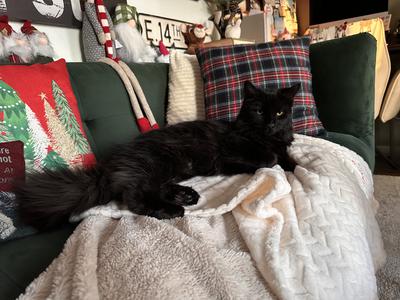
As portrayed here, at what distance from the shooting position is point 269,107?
3.67 ft

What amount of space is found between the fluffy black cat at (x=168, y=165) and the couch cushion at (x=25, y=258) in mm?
49

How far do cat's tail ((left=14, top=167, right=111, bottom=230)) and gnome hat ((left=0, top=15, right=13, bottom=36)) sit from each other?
844mm

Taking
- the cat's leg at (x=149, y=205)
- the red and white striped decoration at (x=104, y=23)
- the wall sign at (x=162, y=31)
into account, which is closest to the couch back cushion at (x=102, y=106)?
the red and white striped decoration at (x=104, y=23)

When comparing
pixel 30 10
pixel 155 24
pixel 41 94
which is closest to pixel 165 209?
pixel 41 94

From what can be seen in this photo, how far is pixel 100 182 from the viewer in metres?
0.86

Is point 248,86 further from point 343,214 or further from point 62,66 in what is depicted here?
point 62,66

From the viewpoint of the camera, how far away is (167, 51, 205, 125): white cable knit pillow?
4.78 feet

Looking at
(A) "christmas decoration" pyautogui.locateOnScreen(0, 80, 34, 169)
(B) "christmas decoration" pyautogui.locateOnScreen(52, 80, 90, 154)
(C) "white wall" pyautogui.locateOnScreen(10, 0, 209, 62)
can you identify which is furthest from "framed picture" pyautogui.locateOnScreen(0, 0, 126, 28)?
(A) "christmas decoration" pyautogui.locateOnScreen(0, 80, 34, 169)

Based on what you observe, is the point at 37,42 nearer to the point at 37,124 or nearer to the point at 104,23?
the point at 104,23

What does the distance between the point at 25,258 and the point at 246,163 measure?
2.37ft

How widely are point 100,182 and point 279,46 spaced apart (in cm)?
105

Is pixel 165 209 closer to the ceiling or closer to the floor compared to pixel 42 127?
closer to the floor

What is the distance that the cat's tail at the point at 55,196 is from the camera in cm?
76

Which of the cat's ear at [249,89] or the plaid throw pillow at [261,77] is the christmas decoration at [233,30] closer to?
the plaid throw pillow at [261,77]
